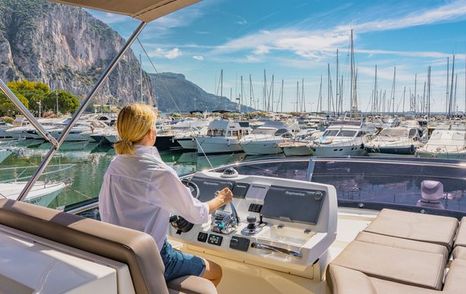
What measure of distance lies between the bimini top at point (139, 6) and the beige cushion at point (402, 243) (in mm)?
1827

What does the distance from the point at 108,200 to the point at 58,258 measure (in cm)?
54

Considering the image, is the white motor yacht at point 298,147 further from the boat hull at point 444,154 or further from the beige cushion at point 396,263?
the beige cushion at point 396,263

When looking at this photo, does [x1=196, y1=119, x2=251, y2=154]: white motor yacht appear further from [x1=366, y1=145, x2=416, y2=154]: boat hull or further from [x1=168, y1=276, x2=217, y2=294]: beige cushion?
[x1=168, y1=276, x2=217, y2=294]: beige cushion

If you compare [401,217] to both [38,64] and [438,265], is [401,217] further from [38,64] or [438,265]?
[38,64]

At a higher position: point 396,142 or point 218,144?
point 396,142

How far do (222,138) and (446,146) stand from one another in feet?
37.2

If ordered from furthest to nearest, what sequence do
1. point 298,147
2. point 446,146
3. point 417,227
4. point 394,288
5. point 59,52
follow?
point 59,52 → point 298,147 → point 446,146 → point 417,227 → point 394,288

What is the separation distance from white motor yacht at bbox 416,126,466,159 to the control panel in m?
14.4

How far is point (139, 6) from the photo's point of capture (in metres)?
2.60

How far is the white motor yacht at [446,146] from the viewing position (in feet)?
50.1

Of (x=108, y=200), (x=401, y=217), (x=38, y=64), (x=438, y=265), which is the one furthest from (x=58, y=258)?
(x=38, y=64)

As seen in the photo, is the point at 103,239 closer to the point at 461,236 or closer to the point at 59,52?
the point at 461,236

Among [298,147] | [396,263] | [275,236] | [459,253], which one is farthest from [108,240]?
[298,147]

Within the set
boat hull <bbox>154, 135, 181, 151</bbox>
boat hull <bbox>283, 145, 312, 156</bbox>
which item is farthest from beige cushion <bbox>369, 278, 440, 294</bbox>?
boat hull <bbox>154, 135, 181, 151</bbox>
